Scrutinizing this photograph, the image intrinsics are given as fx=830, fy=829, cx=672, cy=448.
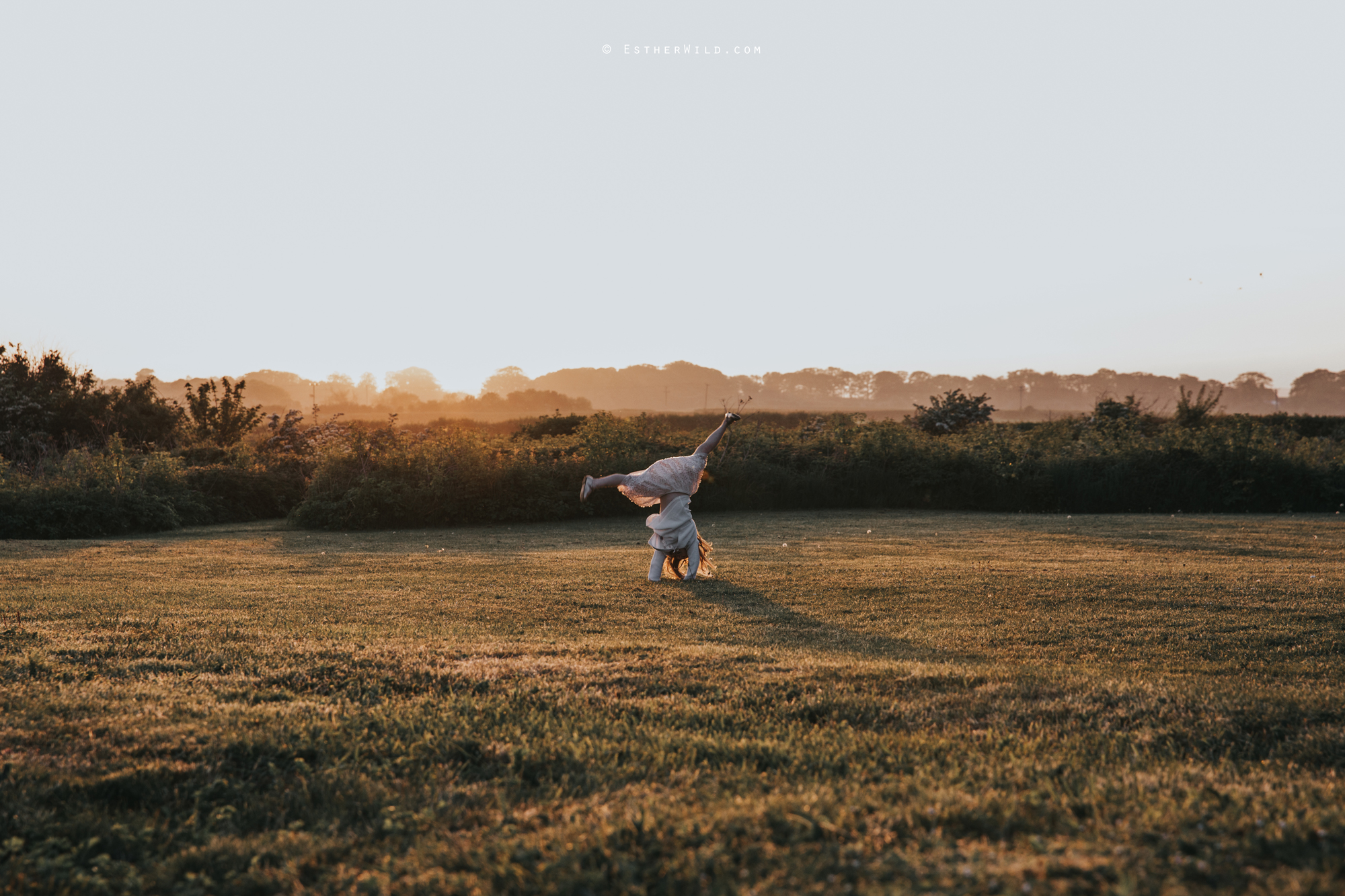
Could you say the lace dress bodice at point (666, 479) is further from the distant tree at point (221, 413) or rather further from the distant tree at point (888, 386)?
the distant tree at point (888, 386)

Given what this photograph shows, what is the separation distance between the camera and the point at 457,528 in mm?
17406

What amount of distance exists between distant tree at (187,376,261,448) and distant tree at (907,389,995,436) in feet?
87.4

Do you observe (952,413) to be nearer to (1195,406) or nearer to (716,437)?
(1195,406)

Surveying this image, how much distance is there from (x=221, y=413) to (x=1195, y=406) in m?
34.6

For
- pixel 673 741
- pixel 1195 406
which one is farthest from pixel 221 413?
pixel 1195 406

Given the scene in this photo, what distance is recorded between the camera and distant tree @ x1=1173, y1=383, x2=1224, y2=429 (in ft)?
97.1

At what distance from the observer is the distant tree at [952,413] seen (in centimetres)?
3597

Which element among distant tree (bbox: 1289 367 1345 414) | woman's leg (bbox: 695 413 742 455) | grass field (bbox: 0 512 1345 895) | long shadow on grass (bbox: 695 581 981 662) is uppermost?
distant tree (bbox: 1289 367 1345 414)

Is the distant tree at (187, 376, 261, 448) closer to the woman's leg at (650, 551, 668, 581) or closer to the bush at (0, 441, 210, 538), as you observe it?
the bush at (0, 441, 210, 538)

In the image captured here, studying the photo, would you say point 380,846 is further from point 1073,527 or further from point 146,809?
point 1073,527

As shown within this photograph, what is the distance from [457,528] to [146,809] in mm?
14414

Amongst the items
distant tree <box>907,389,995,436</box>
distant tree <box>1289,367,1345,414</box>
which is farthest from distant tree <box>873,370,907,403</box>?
distant tree <box>907,389,995,436</box>

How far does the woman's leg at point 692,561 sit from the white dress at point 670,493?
0.07 metres

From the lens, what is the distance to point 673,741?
12.4 feet
